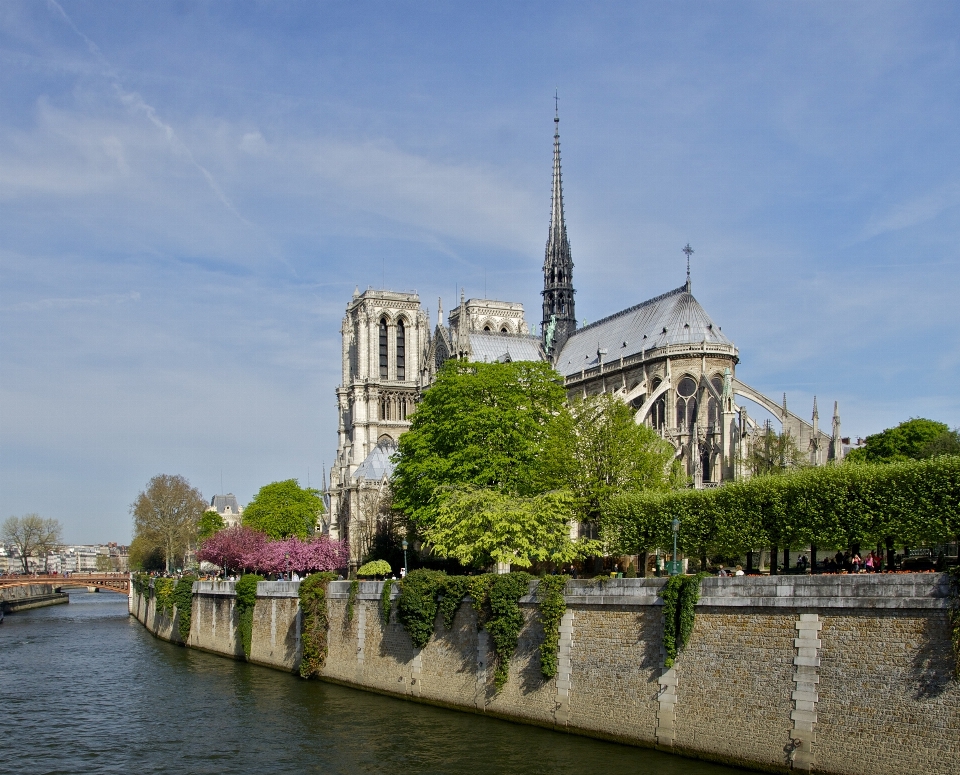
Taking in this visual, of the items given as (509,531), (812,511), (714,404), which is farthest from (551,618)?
(714,404)

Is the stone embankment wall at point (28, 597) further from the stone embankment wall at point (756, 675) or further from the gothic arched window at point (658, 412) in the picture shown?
the stone embankment wall at point (756, 675)

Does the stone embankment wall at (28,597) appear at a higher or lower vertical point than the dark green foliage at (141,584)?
lower

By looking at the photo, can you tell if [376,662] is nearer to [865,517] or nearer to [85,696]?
[85,696]

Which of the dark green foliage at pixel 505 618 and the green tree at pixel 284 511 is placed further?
the green tree at pixel 284 511

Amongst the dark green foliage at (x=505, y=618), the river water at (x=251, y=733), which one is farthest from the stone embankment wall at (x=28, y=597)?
the dark green foliage at (x=505, y=618)

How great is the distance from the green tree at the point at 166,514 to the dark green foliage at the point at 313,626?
229ft

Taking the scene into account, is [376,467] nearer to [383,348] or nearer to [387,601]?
[383,348]

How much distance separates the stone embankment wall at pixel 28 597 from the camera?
348ft

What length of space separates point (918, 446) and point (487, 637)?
1365 inches

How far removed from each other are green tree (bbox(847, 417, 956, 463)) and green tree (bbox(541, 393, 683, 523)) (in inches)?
765

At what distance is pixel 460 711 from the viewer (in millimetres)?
34125

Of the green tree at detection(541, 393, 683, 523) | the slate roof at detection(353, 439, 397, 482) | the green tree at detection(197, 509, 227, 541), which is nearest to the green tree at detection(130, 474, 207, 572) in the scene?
the green tree at detection(197, 509, 227, 541)

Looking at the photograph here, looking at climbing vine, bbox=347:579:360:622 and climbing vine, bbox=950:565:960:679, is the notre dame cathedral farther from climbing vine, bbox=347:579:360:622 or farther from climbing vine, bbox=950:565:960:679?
climbing vine, bbox=950:565:960:679

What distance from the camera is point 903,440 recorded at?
60750 millimetres
